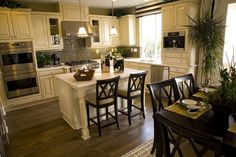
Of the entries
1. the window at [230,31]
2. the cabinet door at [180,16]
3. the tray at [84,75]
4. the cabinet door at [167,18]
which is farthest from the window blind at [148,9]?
the tray at [84,75]

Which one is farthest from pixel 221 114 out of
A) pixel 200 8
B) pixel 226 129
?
pixel 200 8

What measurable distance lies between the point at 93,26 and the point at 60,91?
295 cm

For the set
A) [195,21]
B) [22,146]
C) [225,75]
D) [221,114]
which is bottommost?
[22,146]

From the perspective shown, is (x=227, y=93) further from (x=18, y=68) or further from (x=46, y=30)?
(x=46, y=30)

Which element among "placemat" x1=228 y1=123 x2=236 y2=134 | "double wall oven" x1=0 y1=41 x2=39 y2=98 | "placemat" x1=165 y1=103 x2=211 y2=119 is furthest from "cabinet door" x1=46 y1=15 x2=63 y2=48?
"placemat" x1=228 y1=123 x2=236 y2=134

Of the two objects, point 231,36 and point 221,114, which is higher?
point 231,36

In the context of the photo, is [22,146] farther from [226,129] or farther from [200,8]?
[200,8]

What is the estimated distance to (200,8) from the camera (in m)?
3.87

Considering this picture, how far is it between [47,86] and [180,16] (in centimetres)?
385

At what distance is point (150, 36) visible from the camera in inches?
219

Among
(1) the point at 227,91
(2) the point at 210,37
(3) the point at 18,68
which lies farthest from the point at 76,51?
(1) the point at 227,91

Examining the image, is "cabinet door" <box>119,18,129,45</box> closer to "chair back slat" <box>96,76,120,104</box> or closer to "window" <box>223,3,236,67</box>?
"window" <box>223,3,236,67</box>

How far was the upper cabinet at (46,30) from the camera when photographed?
4547mm

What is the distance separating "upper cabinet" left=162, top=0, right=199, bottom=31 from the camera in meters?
3.75
